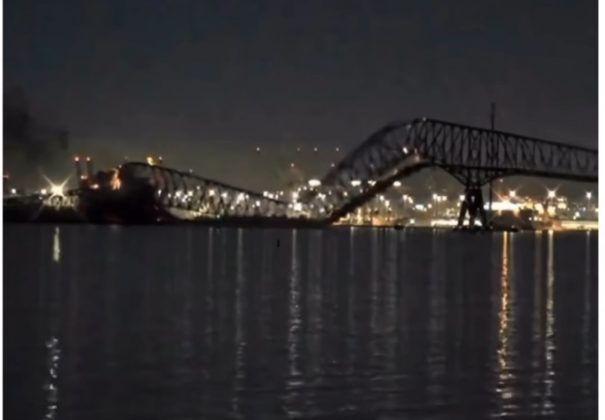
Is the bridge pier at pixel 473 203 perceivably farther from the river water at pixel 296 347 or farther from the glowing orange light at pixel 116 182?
the river water at pixel 296 347

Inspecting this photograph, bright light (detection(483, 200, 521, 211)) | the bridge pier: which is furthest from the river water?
bright light (detection(483, 200, 521, 211))

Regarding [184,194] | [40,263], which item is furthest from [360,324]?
[184,194]

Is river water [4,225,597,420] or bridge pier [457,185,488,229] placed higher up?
bridge pier [457,185,488,229]

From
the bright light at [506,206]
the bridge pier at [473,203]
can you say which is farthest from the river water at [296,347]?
the bright light at [506,206]

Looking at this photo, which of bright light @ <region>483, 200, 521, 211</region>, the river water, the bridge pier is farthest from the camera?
bright light @ <region>483, 200, 521, 211</region>

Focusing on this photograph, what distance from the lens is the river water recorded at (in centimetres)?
803

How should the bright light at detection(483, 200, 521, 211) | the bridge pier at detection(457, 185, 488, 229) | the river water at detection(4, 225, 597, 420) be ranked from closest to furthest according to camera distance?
the river water at detection(4, 225, 597, 420), the bridge pier at detection(457, 185, 488, 229), the bright light at detection(483, 200, 521, 211)

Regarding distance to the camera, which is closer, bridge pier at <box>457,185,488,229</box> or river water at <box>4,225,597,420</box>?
river water at <box>4,225,597,420</box>

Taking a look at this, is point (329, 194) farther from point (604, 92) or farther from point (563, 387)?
point (604, 92)

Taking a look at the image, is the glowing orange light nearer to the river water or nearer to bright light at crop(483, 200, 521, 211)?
bright light at crop(483, 200, 521, 211)

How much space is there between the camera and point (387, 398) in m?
8.27

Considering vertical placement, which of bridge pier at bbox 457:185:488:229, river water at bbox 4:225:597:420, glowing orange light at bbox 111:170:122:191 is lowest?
river water at bbox 4:225:597:420

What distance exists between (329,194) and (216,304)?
248 ft

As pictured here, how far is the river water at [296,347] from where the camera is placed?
803 cm
